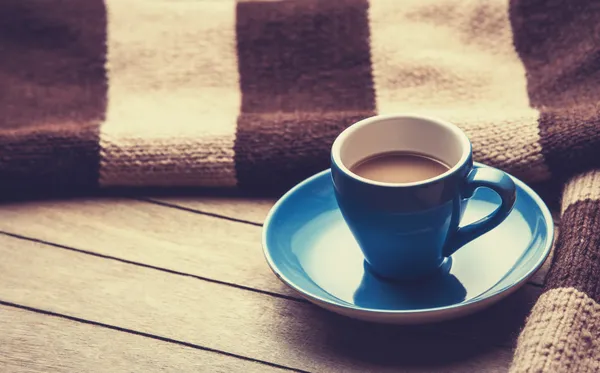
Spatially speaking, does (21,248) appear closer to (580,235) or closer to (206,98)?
(206,98)

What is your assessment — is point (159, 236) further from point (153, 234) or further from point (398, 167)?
point (398, 167)

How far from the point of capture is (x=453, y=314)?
21.5 inches

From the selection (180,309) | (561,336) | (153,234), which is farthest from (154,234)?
(561,336)

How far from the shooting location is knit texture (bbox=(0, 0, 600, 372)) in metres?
0.76

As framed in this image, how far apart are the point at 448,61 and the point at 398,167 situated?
292mm

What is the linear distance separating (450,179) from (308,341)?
0.54 feet

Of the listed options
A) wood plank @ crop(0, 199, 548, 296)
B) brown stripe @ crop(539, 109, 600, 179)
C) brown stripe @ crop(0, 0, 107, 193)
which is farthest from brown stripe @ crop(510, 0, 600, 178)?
brown stripe @ crop(0, 0, 107, 193)

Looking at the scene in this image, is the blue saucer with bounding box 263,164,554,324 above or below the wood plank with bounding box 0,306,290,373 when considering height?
above

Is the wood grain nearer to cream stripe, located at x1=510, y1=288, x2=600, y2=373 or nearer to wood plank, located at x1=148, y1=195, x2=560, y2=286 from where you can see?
wood plank, located at x1=148, y1=195, x2=560, y2=286

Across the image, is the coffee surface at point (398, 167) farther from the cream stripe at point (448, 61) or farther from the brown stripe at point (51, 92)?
the brown stripe at point (51, 92)

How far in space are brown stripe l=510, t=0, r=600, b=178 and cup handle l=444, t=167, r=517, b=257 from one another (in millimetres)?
159

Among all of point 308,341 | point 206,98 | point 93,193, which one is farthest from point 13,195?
point 308,341

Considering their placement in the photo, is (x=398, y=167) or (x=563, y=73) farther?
(x=563, y=73)

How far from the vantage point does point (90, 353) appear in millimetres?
591
